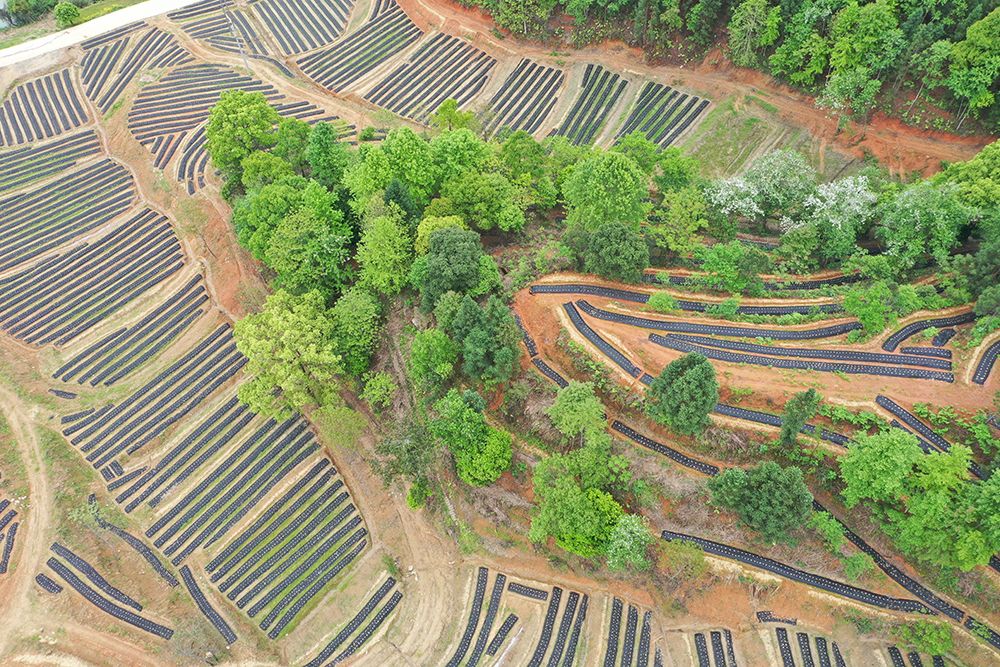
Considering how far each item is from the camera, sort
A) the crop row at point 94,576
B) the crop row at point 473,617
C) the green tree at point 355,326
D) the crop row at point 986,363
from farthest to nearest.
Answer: the green tree at point 355,326
the crop row at point 94,576
the crop row at point 473,617
the crop row at point 986,363

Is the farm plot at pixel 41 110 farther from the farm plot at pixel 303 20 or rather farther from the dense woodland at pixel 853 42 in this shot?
the dense woodland at pixel 853 42

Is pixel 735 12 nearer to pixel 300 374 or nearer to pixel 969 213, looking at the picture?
pixel 969 213

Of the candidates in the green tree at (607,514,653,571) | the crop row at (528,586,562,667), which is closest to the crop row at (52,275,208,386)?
the crop row at (528,586,562,667)

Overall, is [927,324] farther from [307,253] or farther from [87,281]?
[87,281]

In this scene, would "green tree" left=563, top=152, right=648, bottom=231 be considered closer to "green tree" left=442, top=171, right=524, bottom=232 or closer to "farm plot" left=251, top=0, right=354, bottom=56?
"green tree" left=442, top=171, right=524, bottom=232

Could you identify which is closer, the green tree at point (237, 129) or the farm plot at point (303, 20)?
the green tree at point (237, 129)

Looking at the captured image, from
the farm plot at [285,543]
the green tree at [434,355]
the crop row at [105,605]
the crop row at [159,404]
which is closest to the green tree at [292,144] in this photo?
the crop row at [159,404]

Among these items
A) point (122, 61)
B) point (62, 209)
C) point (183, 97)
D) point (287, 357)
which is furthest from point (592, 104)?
point (122, 61)
